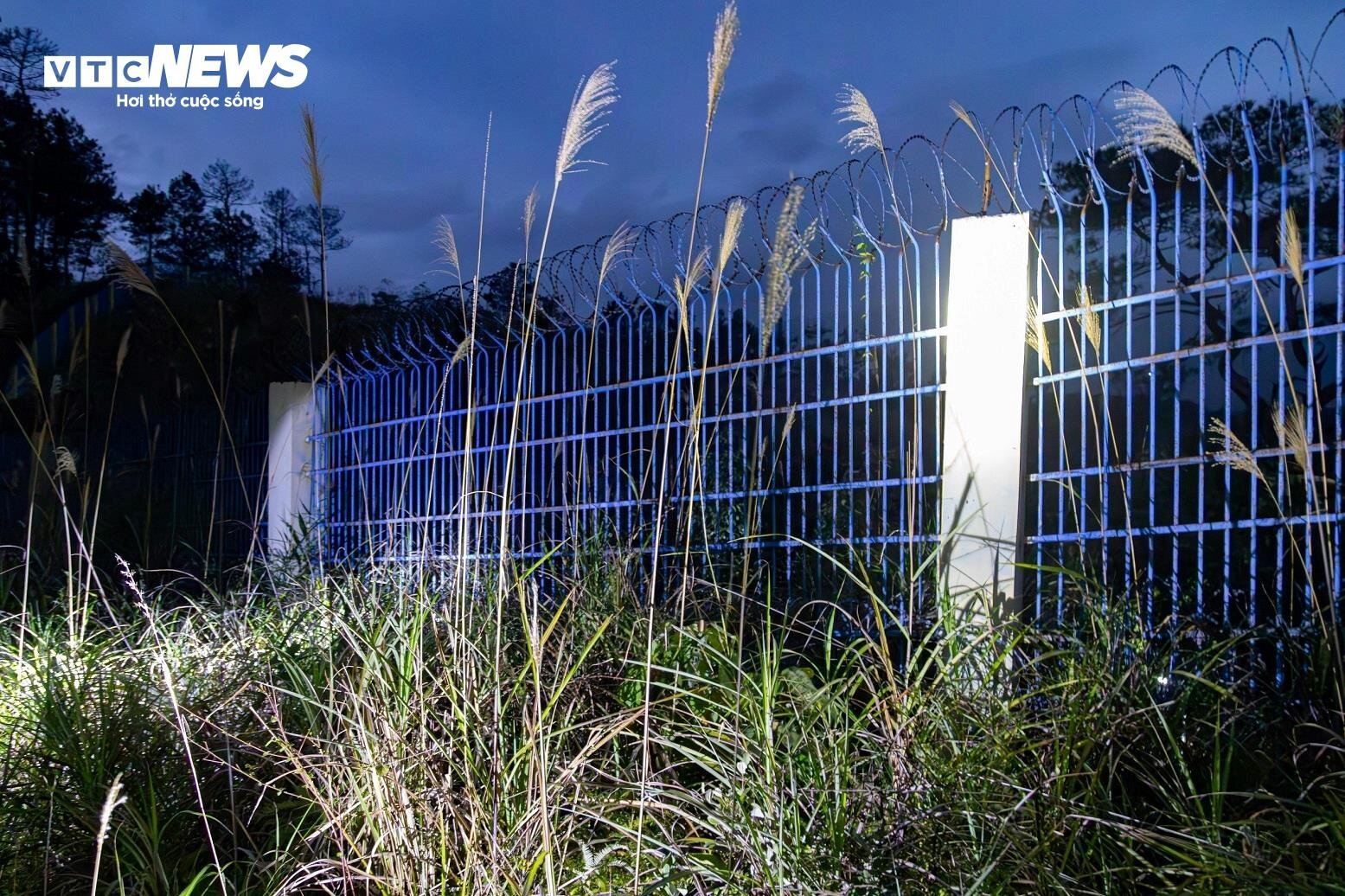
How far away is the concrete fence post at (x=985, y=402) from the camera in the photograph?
11.5 feet

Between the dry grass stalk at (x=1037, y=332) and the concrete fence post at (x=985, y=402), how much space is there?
38mm

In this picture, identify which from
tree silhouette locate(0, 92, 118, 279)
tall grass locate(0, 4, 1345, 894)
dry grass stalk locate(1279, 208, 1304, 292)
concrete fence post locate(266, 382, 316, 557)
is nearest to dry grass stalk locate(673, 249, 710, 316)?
tall grass locate(0, 4, 1345, 894)

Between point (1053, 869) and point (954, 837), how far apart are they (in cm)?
19

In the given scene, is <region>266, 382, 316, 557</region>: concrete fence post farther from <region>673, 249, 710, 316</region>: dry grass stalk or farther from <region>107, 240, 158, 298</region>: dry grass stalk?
<region>673, 249, 710, 316</region>: dry grass stalk

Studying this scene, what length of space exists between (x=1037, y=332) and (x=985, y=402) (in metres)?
0.71

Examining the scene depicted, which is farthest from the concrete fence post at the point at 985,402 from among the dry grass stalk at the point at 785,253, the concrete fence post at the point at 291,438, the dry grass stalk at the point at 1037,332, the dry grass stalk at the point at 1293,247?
the concrete fence post at the point at 291,438

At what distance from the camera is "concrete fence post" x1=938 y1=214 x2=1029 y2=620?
3.52 meters

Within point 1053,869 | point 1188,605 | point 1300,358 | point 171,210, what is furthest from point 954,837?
point 171,210

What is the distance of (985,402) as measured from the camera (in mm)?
3592

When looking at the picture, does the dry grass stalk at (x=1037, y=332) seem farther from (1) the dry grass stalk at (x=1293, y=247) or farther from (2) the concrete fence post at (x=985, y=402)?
(1) the dry grass stalk at (x=1293, y=247)

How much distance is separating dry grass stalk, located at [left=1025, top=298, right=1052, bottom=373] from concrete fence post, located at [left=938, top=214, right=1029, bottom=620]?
38mm

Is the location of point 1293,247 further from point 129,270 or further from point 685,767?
point 129,270

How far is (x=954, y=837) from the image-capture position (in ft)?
6.26

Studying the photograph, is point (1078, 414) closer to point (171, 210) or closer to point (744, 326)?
point (744, 326)
